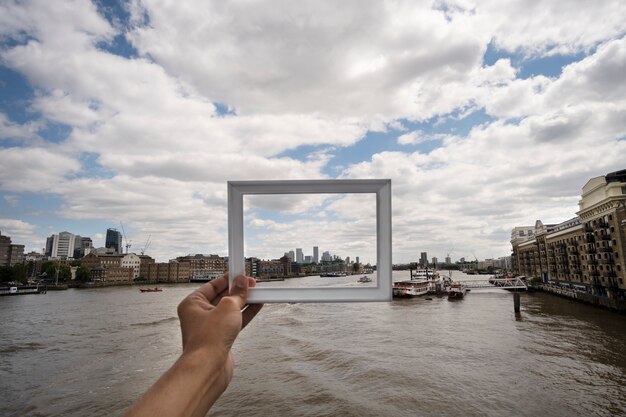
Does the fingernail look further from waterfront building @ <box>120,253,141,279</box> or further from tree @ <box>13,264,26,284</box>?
waterfront building @ <box>120,253,141,279</box>

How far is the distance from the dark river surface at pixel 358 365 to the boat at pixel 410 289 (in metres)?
16.0

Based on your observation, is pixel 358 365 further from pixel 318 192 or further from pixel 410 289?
pixel 410 289

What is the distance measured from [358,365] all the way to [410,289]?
3484 centimetres

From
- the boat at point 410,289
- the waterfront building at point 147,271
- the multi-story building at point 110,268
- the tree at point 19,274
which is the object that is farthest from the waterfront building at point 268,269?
the waterfront building at point 147,271

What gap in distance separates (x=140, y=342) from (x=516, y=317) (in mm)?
31386

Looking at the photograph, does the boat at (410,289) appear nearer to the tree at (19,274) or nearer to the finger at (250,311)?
the finger at (250,311)

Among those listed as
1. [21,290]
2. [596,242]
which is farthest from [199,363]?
[21,290]

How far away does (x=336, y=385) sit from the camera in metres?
15.1

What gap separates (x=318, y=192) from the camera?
158 cm

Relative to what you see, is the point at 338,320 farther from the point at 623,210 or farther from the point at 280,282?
the point at 280,282

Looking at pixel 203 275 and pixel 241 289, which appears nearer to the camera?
pixel 241 289

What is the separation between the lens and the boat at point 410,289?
49.5 m

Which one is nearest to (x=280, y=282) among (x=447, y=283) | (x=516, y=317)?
(x=516, y=317)

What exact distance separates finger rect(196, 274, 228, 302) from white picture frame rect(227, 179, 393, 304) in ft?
0.26
